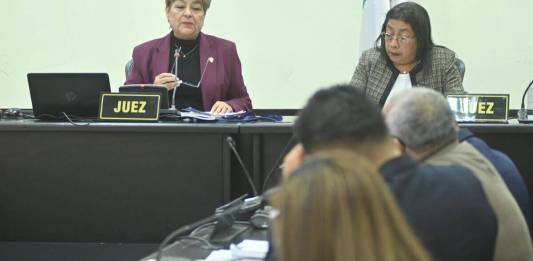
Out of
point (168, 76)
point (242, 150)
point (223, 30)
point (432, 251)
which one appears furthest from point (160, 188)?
point (223, 30)

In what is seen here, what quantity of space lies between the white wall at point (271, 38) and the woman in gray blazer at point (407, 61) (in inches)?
39.4

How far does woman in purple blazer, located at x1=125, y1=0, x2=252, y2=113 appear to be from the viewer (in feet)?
11.9

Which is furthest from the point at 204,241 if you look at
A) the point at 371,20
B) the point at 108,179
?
the point at 371,20

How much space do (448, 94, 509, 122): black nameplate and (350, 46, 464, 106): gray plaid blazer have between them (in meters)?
0.39

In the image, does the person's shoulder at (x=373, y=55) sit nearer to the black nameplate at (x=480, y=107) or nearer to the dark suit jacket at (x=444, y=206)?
the black nameplate at (x=480, y=107)

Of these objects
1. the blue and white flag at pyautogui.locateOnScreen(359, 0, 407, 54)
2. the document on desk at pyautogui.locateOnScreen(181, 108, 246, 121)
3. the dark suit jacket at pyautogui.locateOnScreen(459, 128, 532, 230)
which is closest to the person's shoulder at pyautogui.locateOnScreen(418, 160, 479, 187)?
the dark suit jacket at pyautogui.locateOnScreen(459, 128, 532, 230)

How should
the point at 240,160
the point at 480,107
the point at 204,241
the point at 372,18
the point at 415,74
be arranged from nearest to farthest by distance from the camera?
the point at 204,241 < the point at 240,160 < the point at 480,107 < the point at 415,74 < the point at 372,18

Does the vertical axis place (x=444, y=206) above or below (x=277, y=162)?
above

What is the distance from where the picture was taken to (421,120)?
1734mm

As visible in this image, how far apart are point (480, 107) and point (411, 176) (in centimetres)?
176

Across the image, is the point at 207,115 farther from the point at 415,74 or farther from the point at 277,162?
the point at 415,74

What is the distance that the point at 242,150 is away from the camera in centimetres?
295

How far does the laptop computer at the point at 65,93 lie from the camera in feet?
10.5

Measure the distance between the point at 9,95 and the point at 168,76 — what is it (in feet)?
6.38
